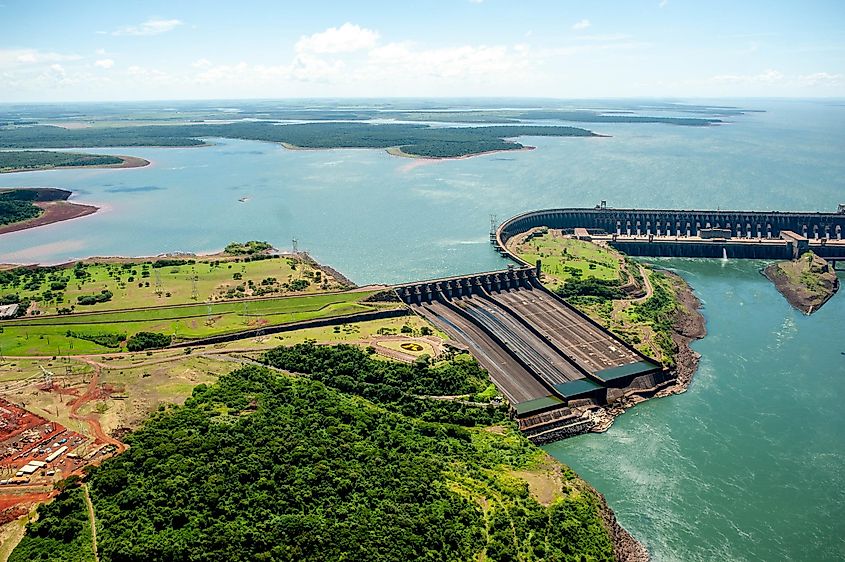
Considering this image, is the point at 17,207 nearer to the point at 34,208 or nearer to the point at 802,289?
the point at 34,208

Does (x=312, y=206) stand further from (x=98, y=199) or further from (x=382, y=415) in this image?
(x=382, y=415)

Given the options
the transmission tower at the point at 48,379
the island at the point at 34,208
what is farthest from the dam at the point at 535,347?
the island at the point at 34,208

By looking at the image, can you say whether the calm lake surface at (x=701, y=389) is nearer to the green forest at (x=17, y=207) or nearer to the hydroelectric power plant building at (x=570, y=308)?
the hydroelectric power plant building at (x=570, y=308)

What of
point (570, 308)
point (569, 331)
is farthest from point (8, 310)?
point (570, 308)

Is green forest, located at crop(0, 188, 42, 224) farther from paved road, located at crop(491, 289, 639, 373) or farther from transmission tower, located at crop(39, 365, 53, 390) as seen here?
paved road, located at crop(491, 289, 639, 373)

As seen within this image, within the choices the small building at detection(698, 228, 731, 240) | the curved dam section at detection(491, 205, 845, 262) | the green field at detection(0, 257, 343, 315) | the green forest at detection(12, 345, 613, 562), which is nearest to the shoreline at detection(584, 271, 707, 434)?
the green forest at detection(12, 345, 613, 562)
